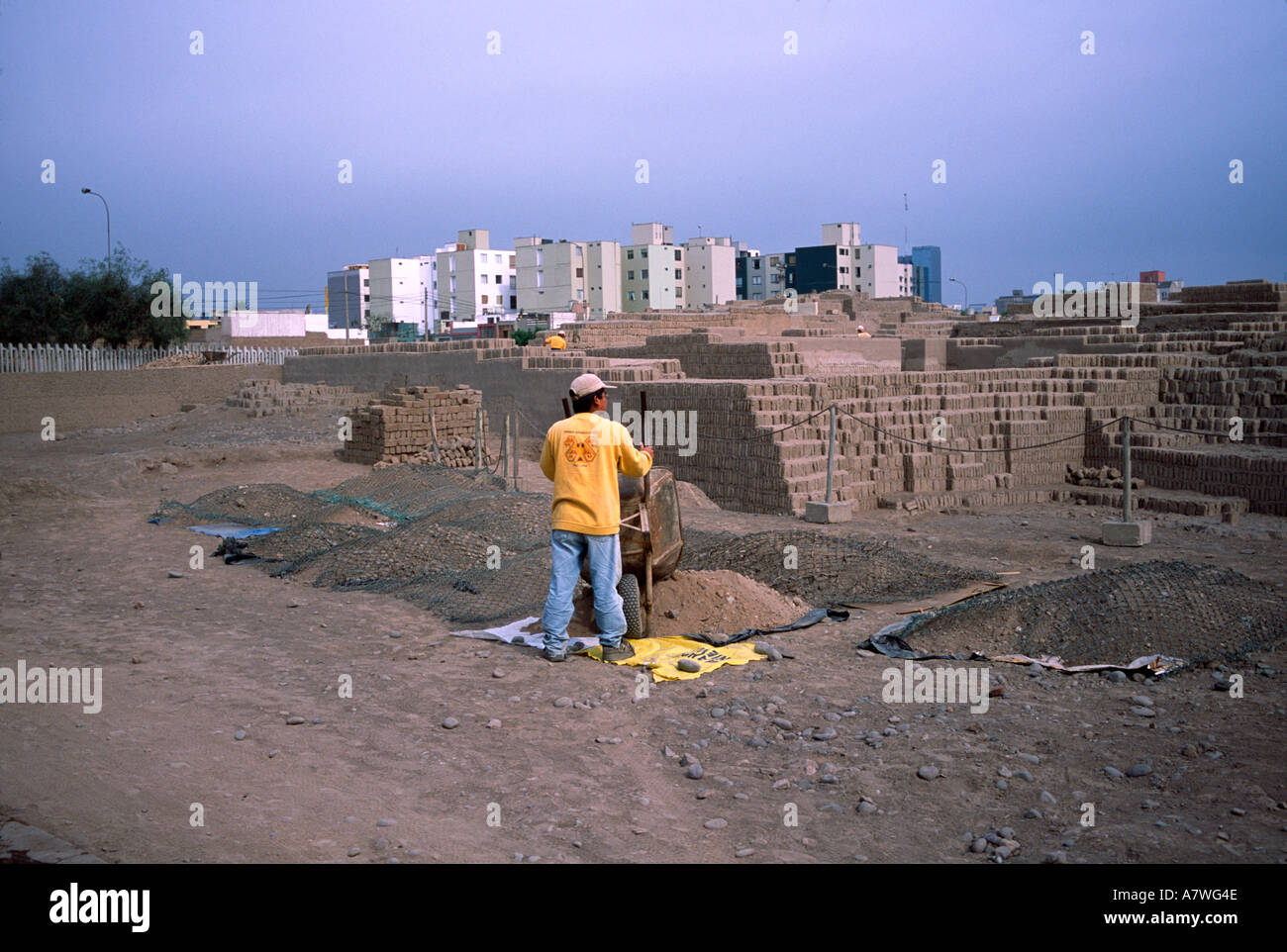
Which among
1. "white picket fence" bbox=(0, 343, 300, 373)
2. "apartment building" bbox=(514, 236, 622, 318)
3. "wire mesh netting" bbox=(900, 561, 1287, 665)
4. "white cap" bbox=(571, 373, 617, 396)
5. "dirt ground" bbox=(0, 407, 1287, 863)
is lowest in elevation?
"dirt ground" bbox=(0, 407, 1287, 863)

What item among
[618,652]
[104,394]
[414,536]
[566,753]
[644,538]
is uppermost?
[104,394]

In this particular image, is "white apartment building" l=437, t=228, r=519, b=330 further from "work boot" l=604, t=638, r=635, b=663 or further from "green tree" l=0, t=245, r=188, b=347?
"work boot" l=604, t=638, r=635, b=663

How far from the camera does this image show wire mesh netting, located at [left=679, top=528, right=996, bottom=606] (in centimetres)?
796

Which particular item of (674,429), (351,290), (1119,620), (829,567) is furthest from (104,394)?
(351,290)

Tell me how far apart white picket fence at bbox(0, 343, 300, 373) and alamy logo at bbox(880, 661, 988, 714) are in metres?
26.8

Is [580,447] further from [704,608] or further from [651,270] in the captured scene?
[651,270]

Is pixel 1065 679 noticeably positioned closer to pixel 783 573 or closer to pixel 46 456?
pixel 783 573

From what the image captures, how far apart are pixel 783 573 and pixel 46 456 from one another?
1694cm

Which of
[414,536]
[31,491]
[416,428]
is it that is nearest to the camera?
[414,536]

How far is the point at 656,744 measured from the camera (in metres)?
5.07

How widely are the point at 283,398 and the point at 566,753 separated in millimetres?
22868

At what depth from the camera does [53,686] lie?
5.66m
